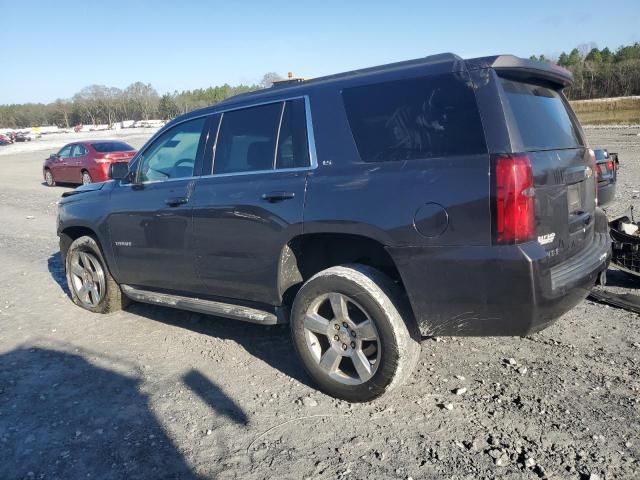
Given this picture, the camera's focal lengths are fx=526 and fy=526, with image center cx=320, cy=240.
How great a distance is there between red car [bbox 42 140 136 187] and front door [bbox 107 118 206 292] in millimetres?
12094

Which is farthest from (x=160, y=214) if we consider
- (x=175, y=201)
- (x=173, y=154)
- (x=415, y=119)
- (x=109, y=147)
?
(x=109, y=147)

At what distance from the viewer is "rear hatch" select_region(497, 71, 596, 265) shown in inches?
114

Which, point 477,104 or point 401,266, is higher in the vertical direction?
point 477,104

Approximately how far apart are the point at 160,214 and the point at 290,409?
6.54ft

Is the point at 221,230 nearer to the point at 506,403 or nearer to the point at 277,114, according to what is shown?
the point at 277,114

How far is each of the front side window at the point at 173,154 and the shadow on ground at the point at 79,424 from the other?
1646mm

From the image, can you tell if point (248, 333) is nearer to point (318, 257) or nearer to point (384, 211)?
point (318, 257)

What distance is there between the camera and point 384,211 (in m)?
3.06

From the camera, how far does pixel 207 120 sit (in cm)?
423

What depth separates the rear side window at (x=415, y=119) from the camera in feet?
9.59

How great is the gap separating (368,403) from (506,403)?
85cm

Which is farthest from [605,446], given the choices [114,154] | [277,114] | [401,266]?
[114,154]

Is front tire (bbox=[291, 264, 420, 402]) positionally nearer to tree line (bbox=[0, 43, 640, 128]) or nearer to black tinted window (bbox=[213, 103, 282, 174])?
black tinted window (bbox=[213, 103, 282, 174])

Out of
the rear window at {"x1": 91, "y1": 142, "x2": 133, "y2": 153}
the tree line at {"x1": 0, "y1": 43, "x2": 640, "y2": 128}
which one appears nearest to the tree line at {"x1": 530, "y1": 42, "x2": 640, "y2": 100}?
the tree line at {"x1": 0, "y1": 43, "x2": 640, "y2": 128}
